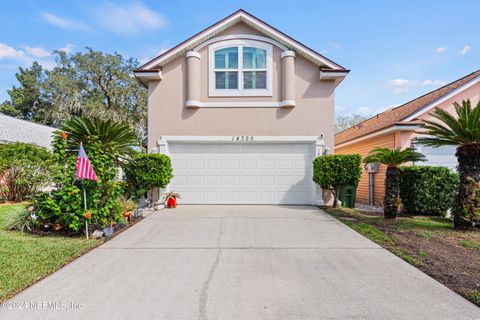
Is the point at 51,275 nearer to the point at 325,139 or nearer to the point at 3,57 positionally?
the point at 325,139

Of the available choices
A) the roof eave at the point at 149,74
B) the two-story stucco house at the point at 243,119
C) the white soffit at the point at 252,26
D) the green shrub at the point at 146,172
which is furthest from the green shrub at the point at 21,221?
the white soffit at the point at 252,26

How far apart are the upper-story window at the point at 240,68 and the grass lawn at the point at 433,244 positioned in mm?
5596

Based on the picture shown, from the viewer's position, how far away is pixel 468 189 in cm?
720

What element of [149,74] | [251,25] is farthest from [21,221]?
[251,25]

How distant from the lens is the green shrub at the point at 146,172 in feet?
31.1

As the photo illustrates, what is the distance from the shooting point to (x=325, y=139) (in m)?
10.8

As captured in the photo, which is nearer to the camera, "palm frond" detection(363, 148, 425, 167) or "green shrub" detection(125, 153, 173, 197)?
"palm frond" detection(363, 148, 425, 167)

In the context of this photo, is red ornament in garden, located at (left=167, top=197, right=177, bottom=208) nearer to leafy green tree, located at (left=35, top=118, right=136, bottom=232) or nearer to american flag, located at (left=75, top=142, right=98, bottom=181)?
leafy green tree, located at (left=35, top=118, right=136, bottom=232)

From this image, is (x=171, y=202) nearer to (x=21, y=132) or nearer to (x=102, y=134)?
(x=102, y=134)

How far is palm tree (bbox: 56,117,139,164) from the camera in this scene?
7.29 m

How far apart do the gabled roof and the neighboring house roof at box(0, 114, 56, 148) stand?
9342 millimetres

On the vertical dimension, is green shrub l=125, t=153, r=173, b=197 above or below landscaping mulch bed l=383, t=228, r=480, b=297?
above

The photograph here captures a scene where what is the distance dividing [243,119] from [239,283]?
25.1 feet

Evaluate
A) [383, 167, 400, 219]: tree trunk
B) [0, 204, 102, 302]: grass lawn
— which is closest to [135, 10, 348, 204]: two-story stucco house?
[383, 167, 400, 219]: tree trunk
